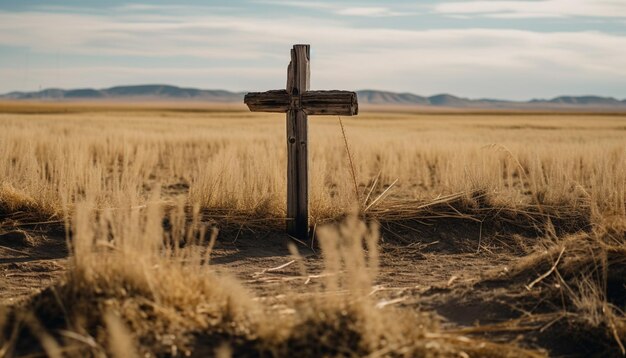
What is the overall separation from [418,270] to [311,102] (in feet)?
6.09

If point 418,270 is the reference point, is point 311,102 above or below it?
above

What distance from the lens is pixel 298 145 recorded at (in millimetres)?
6961

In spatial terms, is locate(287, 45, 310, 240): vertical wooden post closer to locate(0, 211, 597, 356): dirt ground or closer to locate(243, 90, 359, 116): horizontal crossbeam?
locate(243, 90, 359, 116): horizontal crossbeam

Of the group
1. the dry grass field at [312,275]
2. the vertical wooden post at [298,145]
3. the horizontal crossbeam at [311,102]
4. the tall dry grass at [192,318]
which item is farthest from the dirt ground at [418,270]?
the horizontal crossbeam at [311,102]

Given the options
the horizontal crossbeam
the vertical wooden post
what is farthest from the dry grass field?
the horizontal crossbeam

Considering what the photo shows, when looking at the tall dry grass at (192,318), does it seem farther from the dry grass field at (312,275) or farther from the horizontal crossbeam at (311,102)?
the horizontal crossbeam at (311,102)

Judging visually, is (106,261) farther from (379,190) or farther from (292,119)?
(379,190)

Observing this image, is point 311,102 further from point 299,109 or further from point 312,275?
point 312,275

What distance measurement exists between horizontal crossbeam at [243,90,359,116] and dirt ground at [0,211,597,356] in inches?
49.8

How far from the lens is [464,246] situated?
7191mm

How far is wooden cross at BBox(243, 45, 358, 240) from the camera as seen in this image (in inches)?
266

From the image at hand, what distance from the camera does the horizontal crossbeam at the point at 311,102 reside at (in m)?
6.71

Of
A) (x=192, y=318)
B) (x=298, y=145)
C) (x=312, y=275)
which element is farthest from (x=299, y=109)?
(x=192, y=318)

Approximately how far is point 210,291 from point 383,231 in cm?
370
